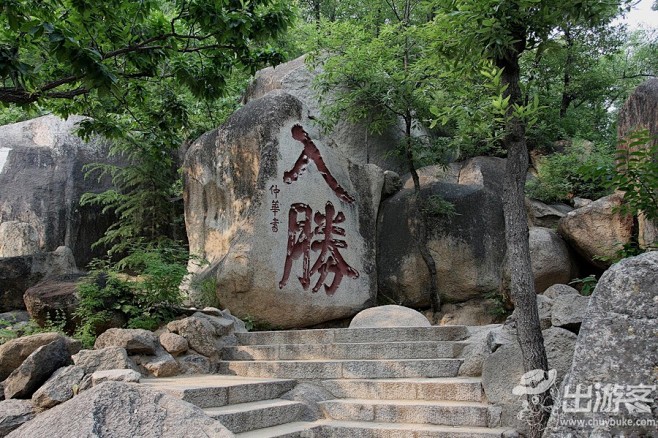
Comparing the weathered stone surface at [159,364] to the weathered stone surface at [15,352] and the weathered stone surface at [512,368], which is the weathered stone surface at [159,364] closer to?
the weathered stone surface at [15,352]

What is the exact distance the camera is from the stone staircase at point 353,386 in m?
4.62

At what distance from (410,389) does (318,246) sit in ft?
13.3

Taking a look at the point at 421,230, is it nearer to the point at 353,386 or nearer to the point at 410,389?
the point at 353,386

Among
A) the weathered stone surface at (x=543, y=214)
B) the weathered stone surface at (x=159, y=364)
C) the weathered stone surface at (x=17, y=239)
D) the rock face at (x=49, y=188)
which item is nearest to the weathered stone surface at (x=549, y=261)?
the weathered stone surface at (x=543, y=214)

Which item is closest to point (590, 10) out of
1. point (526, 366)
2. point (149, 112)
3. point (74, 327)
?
point (526, 366)

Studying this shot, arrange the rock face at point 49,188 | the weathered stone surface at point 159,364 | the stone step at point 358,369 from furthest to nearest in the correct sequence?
the rock face at point 49,188
the weathered stone surface at point 159,364
the stone step at point 358,369

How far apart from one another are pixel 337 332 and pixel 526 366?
2930 mm

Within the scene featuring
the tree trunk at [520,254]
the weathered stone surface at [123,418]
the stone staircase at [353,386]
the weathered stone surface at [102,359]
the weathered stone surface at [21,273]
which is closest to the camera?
the weathered stone surface at [123,418]

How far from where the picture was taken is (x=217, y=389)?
15.7ft

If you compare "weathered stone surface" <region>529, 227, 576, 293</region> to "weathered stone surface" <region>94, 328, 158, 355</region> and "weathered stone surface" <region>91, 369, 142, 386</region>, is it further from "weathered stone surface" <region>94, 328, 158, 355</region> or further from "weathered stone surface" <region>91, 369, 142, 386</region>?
"weathered stone surface" <region>91, 369, 142, 386</region>

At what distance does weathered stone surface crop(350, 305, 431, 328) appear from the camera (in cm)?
695

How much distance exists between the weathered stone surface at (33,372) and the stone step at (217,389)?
849 mm

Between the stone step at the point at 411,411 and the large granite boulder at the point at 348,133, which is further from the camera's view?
the large granite boulder at the point at 348,133

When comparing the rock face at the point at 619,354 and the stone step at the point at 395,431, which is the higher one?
the rock face at the point at 619,354
